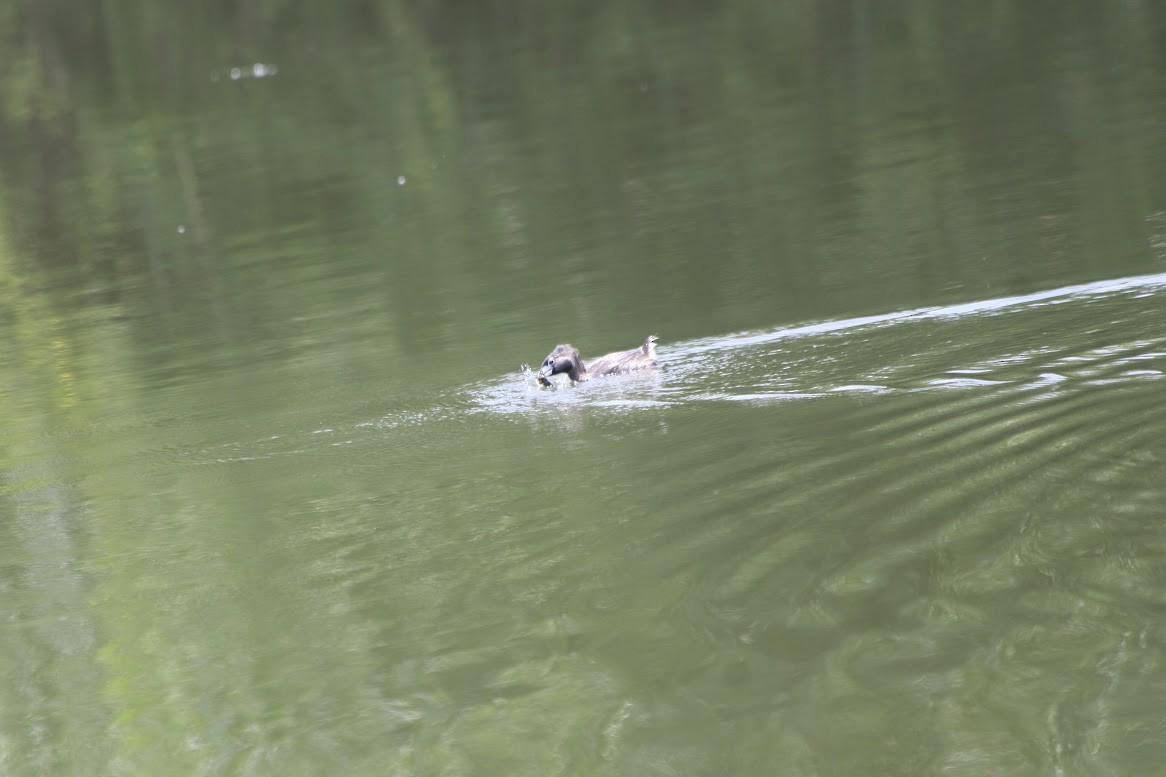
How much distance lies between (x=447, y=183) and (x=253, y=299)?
7394mm

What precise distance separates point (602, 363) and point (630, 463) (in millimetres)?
2724

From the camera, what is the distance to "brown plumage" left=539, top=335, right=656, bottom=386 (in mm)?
12617

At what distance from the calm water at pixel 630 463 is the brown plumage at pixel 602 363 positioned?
0.17 m

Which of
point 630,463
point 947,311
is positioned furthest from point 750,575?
point 947,311

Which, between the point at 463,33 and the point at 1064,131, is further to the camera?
the point at 463,33

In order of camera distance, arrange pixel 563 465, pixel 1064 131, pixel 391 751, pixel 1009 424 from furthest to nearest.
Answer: pixel 1064 131 → pixel 563 465 → pixel 1009 424 → pixel 391 751

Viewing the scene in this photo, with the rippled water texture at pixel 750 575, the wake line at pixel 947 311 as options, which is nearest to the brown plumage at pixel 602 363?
the rippled water texture at pixel 750 575

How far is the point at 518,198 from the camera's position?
929 inches

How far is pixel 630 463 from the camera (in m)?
10.4

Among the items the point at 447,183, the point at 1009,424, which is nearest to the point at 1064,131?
the point at 447,183

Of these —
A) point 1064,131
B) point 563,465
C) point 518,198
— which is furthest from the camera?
point 518,198

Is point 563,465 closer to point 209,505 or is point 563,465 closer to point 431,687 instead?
point 209,505

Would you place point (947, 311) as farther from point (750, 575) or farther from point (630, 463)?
point (750, 575)

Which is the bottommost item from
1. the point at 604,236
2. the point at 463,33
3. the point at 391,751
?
the point at 391,751
